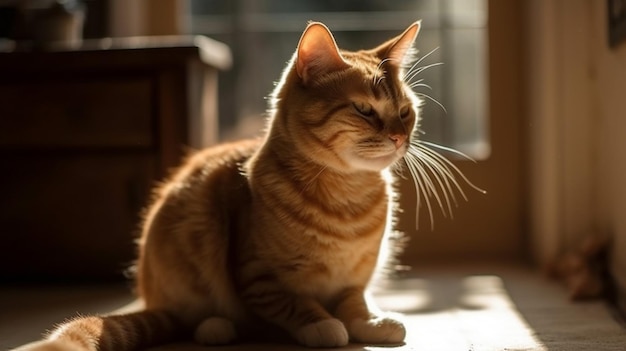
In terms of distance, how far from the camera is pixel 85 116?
256cm

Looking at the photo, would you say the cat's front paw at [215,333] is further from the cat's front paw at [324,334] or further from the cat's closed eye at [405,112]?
the cat's closed eye at [405,112]

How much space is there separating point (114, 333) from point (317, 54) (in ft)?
2.17

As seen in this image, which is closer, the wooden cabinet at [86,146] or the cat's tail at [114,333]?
the cat's tail at [114,333]

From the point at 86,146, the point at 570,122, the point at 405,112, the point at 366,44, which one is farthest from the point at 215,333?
the point at 366,44

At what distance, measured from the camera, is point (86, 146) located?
2.58 meters

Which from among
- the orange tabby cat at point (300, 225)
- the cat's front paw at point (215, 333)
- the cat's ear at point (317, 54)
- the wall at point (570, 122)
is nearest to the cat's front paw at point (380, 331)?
the orange tabby cat at point (300, 225)

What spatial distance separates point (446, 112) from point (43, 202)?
1.38 m

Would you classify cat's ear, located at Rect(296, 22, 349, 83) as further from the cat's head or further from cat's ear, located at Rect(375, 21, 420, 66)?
cat's ear, located at Rect(375, 21, 420, 66)

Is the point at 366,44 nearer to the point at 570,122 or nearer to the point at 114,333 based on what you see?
the point at 570,122

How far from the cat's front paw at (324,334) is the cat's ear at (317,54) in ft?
1.59

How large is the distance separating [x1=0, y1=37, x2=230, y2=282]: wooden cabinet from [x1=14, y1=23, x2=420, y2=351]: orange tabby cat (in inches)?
27.3

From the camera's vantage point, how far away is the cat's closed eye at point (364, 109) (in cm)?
171

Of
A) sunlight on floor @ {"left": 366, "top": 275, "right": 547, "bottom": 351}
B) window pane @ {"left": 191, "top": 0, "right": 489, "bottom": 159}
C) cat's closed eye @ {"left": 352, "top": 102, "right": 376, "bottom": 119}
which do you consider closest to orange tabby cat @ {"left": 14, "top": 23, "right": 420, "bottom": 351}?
cat's closed eye @ {"left": 352, "top": 102, "right": 376, "bottom": 119}

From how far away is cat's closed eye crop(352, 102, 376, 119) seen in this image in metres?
A: 1.71
